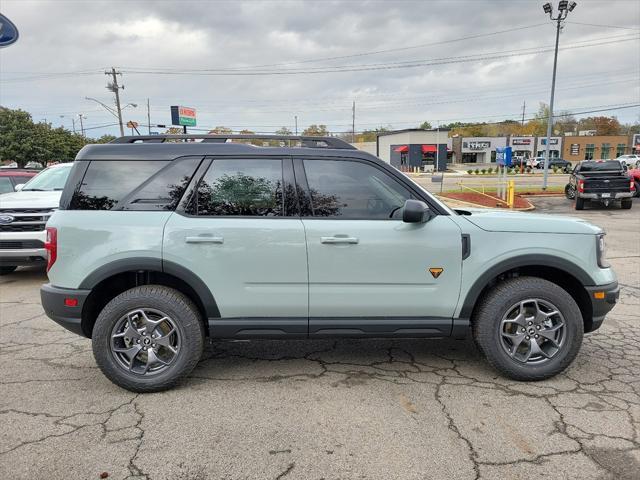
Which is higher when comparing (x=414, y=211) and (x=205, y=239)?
(x=414, y=211)

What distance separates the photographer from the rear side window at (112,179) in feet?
11.8

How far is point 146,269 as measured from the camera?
350cm

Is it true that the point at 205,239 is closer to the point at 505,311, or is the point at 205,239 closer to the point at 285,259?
the point at 285,259

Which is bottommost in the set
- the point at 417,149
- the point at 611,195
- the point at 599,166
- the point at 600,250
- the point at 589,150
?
the point at 611,195

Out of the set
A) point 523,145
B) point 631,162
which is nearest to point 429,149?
point 523,145

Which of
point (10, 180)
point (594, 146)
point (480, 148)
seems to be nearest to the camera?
point (10, 180)

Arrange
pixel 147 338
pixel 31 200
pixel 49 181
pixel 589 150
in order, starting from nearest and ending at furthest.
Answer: pixel 147 338, pixel 31 200, pixel 49 181, pixel 589 150

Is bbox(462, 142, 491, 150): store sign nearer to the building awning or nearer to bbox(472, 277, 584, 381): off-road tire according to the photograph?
the building awning

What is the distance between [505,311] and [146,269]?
8.89 feet

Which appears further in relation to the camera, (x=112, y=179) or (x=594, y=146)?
(x=594, y=146)

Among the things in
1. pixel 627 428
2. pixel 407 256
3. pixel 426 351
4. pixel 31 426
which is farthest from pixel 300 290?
pixel 627 428

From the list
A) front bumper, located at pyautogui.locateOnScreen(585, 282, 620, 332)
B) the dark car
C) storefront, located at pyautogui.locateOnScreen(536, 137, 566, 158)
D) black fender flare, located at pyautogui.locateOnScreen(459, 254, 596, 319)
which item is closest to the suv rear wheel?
black fender flare, located at pyautogui.locateOnScreen(459, 254, 596, 319)

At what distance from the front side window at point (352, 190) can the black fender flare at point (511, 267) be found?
82 centimetres

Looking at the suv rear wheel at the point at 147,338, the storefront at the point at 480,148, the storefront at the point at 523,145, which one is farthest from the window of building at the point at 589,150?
the suv rear wheel at the point at 147,338
